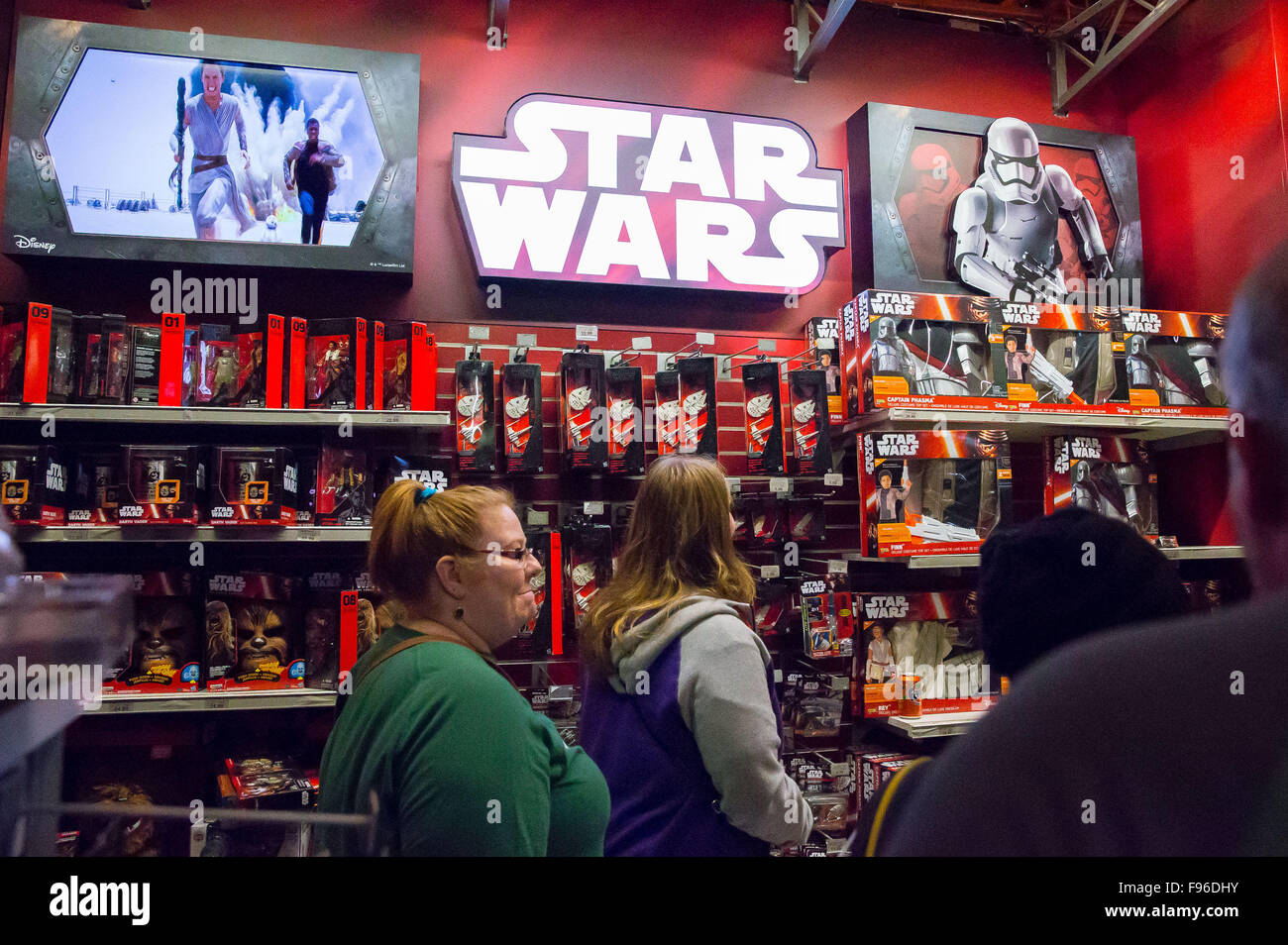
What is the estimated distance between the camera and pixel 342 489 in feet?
7.83

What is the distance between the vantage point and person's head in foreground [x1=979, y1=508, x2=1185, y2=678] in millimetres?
532

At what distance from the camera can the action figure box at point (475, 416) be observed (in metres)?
2.52

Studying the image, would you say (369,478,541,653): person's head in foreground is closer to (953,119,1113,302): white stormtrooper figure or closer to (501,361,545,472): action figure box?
(501,361,545,472): action figure box

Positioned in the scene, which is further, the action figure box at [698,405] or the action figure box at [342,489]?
the action figure box at [698,405]

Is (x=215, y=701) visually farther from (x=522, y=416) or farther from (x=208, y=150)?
(x=208, y=150)

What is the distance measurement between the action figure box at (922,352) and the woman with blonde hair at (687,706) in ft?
4.46

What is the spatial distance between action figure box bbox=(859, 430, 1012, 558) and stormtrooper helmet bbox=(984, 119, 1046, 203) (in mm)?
1318

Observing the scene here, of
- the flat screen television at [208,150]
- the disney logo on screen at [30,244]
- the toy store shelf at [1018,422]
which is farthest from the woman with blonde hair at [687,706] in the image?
the disney logo on screen at [30,244]

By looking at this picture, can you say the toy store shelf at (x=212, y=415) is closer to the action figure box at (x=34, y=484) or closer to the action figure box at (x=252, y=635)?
the action figure box at (x=34, y=484)

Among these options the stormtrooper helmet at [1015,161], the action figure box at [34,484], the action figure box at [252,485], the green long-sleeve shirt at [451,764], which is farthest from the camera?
the stormtrooper helmet at [1015,161]

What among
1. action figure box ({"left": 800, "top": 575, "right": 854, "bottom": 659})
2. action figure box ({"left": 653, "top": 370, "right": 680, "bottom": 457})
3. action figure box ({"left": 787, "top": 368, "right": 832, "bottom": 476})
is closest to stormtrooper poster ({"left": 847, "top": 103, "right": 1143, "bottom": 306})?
action figure box ({"left": 787, "top": 368, "right": 832, "bottom": 476})

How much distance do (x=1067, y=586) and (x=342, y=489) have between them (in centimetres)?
226

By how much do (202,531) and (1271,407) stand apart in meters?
2.50
